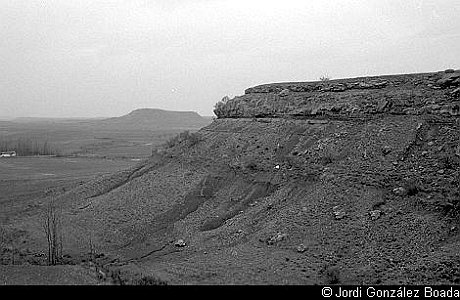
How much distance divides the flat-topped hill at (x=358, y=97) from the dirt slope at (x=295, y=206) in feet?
0.50

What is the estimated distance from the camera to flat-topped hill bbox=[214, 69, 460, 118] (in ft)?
74.3

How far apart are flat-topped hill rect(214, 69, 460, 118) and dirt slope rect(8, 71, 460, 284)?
0.50 feet

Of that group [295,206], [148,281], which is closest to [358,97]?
[295,206]

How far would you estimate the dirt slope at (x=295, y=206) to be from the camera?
655 inches

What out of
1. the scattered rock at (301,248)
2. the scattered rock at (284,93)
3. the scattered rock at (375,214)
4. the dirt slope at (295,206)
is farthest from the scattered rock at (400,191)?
the scattered rock at (284,93)

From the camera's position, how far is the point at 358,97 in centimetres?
2561

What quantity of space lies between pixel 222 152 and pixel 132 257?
1025 cm

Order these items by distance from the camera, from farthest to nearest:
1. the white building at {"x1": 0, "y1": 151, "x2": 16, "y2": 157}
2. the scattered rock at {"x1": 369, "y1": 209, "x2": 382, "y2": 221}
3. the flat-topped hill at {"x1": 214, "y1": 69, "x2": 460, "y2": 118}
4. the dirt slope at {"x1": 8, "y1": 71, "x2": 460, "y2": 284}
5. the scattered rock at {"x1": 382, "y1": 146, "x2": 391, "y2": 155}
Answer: the white building at {"x1": 0, "y1": 151, "x2": 16, "y2": 157} < the flat-topped hill at {"x1": 214, "y1": 69, "x2": 460, "y2": 118} < the scattered rock at {"x1": 382, "y1": 146, "x2": 391, "y2": 155} < the scattered rock at {"x1": 369, "y1": 209, "x2": 382, "y2": 221} < the dirt slope at {"x1": 8, "y1": 71, "x2": 460, "y2": 284}

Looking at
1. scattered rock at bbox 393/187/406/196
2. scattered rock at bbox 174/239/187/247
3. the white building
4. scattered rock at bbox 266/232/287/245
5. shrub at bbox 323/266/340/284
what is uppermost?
scattered rock at bbox 393/187/406/196

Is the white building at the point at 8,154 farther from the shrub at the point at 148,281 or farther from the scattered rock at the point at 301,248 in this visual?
the scattered rock at the point at 301,248

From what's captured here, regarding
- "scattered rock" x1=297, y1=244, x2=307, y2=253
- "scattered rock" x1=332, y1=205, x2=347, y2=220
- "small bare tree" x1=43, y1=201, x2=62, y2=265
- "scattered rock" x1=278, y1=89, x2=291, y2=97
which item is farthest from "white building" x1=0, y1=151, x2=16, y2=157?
"scattered rock" x1=297, y1=244, x2=307, y2=253

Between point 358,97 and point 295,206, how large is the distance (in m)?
7.85

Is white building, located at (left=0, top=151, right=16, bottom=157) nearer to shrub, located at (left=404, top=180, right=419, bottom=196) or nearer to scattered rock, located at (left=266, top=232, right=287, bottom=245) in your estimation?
scattered rock, located at (left=266, top=232, right=287, bottom=245)
